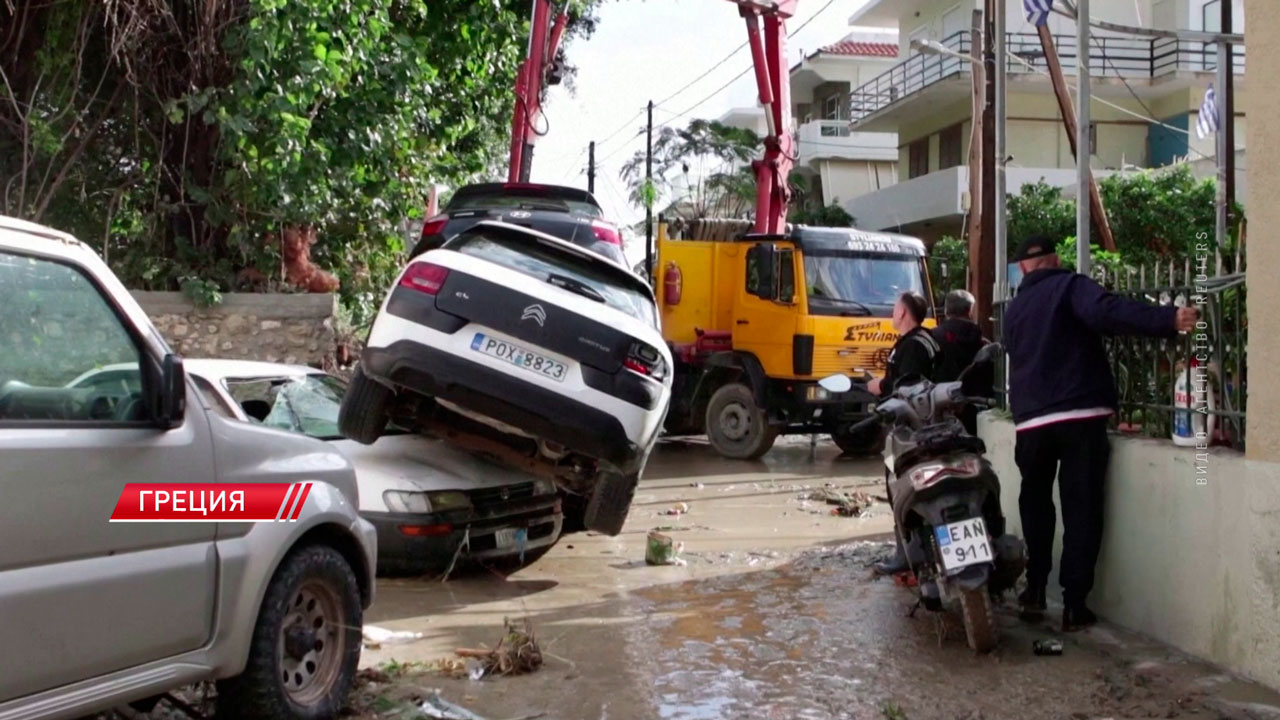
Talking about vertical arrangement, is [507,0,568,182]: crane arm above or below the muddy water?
above

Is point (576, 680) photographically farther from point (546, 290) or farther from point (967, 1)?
point (967, 1)

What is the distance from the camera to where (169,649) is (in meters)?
3.90

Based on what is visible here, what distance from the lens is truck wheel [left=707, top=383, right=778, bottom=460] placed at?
15.0 meters

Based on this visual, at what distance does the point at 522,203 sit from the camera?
510 inches

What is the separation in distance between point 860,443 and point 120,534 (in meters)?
12.7

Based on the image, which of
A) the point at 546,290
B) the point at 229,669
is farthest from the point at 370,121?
the point at 229,669

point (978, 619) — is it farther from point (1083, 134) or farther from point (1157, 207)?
point (1157, 207)

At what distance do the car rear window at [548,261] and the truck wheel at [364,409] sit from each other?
0.95m

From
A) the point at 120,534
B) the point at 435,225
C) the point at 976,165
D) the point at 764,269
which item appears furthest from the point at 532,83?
the point at 120,534

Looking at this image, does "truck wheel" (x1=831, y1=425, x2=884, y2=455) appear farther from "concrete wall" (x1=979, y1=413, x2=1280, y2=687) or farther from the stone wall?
"concrete wall" (x1=979, y1=413, x2=1280, y2=687)

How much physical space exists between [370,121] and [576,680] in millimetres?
9731

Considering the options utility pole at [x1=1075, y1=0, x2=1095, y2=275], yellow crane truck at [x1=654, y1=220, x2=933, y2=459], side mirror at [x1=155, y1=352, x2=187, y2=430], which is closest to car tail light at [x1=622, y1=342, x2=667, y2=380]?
utility pole at [x1=1075, y1=0, x2=1095, y2=275]

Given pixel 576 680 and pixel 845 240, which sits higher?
pixel 845 240

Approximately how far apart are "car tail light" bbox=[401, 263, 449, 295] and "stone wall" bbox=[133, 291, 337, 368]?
6.85 meters
